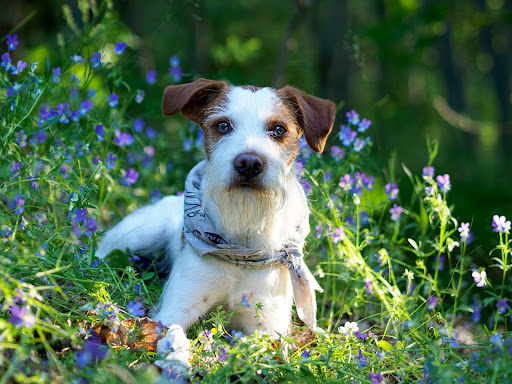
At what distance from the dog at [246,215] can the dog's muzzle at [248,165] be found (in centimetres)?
3

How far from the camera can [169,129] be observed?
6.40 meters

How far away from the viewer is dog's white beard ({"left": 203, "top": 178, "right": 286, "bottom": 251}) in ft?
9.37

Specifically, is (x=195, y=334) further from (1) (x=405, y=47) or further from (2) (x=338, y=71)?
(1) (x=405, y=47)

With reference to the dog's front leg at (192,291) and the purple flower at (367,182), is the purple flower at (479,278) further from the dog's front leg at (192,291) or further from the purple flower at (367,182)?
the dog's front leg at (192,291)

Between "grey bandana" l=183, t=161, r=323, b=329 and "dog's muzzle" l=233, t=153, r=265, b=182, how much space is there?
1.52 ft

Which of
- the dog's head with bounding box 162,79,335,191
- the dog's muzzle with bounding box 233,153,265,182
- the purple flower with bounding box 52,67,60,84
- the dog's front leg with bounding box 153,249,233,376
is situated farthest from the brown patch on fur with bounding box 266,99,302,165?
the purple flower with bounding box 52,67,60,84

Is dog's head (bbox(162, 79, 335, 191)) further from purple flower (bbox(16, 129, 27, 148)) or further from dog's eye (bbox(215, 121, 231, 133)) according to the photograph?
purple flower (bbox(16, 129, 27, 148))

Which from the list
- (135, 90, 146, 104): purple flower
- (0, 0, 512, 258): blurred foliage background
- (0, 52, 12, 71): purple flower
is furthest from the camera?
(0, 0, 512, 258): blurred foliage background

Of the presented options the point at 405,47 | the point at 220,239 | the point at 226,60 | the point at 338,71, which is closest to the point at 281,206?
the point at 220,239

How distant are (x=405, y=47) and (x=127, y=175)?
25.8ft

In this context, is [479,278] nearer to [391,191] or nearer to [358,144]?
[391,191]

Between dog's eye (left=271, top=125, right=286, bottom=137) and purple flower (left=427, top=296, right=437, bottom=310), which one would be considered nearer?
dog's eye (left=271, top=125, right=286, bottom=137)

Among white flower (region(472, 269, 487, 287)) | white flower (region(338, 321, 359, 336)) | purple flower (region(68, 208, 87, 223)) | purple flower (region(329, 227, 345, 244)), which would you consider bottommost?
white flower (region(338, 321, 359, 336))

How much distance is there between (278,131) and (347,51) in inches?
228
